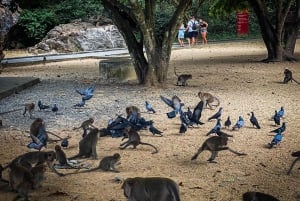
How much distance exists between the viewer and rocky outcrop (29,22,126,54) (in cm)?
2945

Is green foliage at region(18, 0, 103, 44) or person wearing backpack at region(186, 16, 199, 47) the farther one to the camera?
person wearing backpack at region(186, 16, 199, 47)

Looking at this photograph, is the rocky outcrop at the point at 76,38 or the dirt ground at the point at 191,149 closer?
the dirt ground at the point at 191,149

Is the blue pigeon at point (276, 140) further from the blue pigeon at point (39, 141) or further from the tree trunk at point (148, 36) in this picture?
the tree trunk at point (148, 36)

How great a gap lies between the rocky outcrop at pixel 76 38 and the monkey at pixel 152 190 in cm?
2514

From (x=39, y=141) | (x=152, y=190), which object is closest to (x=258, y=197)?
(x=152, y=190)

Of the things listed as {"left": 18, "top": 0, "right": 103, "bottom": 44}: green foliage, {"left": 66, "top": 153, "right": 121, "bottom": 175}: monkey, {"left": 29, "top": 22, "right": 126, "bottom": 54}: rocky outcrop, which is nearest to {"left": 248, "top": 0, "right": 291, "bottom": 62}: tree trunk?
{"left": 29, "top": 22, "right": 126, "bottom": 54}: rocky outcrop

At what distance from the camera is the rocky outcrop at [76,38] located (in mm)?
29453

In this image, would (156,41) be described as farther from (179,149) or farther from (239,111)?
(179,149)

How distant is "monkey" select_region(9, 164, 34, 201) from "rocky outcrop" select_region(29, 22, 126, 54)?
24234mm

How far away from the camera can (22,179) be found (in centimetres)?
540

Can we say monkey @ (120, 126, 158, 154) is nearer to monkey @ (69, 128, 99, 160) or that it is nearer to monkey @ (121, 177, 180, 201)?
monkey @ (69, 128, 99, 160)

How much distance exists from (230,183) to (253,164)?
0.92 meters

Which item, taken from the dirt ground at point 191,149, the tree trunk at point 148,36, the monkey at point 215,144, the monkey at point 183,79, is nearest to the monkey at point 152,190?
the dirt ground at point 191,149

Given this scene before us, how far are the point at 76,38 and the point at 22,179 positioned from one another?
2480cm
